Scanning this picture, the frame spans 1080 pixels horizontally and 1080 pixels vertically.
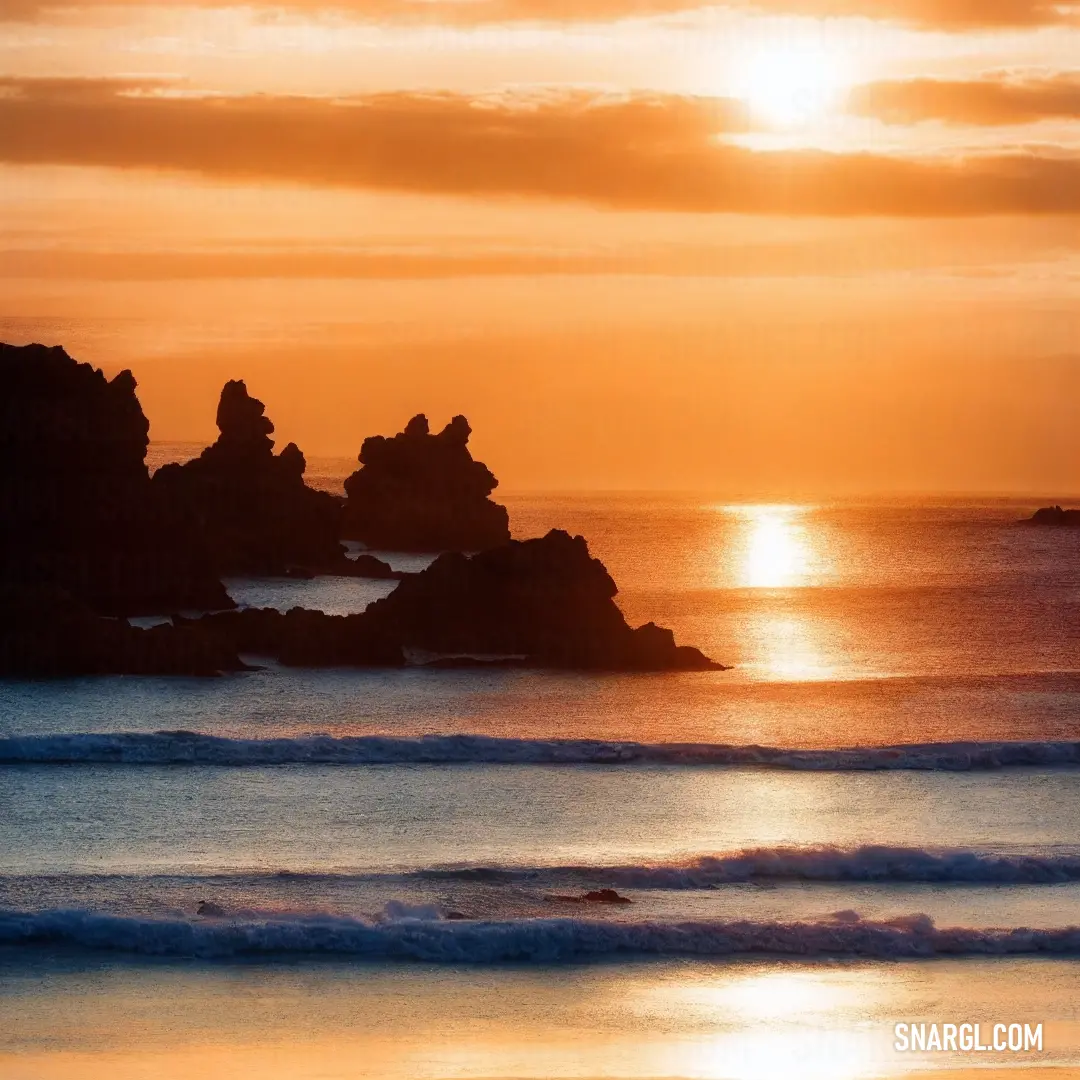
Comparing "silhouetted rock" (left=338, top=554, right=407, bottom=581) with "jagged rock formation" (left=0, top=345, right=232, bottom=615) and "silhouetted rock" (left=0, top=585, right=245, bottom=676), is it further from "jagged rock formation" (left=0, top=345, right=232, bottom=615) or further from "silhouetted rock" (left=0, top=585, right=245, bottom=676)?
"silhouetted rock" (left=0, top=585, right=245, bottom=676)

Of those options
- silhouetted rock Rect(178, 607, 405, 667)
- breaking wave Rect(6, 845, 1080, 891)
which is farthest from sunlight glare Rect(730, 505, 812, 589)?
breaking wave Rect(6, 845, 1080, 891)

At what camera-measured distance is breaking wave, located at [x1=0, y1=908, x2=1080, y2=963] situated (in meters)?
22.0

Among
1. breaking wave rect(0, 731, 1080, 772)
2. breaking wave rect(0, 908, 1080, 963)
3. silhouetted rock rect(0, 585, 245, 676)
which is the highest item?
silhouetted rock rect(0, 585, 245, 676)

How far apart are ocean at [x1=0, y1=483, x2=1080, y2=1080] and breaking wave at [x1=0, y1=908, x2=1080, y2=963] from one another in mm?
40

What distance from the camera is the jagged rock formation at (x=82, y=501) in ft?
187

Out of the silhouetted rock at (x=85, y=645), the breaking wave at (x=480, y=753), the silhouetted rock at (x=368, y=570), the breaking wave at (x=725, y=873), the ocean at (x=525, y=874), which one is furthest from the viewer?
the silhouetted rock at (x=368, y=570)

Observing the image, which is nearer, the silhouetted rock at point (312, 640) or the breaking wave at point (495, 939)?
the breaking wave at point (495, 939)

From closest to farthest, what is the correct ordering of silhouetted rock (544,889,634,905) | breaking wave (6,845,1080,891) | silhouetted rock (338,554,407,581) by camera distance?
silhouetted rock (544,889,634,905) < breaking wave (6,845,1080,891) < silhouetted rock (338,554,407,581)

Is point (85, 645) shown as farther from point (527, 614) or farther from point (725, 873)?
point (725, 873)

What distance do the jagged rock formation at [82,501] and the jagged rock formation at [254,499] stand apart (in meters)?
17.0

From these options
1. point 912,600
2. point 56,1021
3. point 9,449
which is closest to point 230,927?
point 56,1021

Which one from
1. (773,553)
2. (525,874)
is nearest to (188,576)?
(525,874)

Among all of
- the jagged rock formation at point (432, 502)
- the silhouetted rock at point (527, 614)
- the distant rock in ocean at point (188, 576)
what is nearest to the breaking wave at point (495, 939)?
the distant rock in ocean at point (188, 576)

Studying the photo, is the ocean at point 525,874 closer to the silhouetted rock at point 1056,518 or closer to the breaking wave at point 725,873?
the breaking wave at point 725,873
